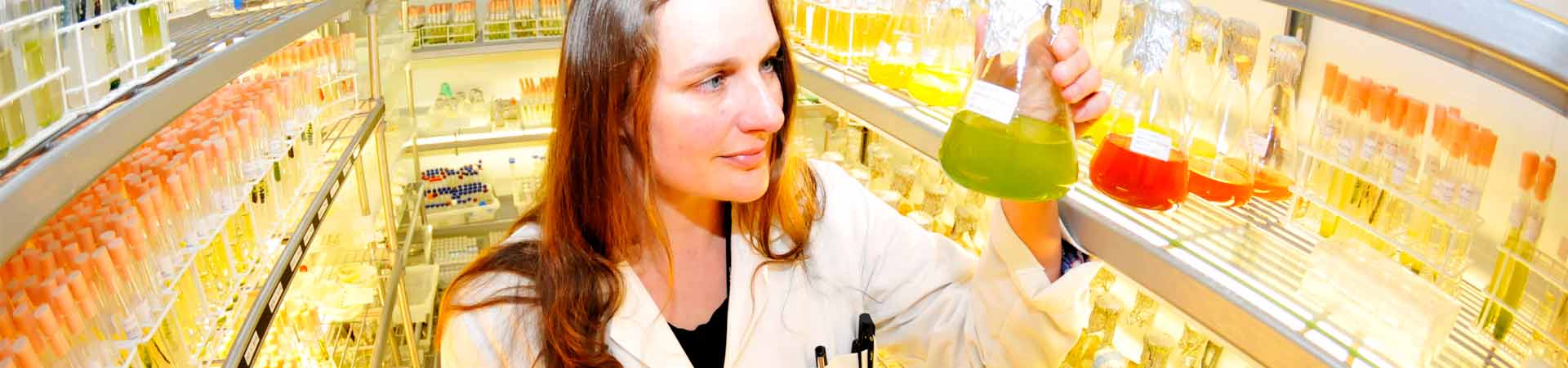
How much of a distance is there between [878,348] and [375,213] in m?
2.40

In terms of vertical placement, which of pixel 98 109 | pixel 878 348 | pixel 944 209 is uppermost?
pixel 98 109

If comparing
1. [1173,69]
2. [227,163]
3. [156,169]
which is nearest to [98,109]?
[156,169]

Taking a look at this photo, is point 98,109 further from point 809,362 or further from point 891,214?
point 891,214

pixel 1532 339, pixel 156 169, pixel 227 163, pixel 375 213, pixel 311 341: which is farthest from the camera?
pixel 375 213

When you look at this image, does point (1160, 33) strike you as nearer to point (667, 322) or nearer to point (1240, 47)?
point (1240, 47)

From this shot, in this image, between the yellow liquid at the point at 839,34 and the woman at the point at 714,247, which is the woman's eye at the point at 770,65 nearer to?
the woman at the point at 714,247

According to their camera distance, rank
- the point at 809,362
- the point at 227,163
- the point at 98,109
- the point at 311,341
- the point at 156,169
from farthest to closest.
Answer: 1. the point at 311,341
2. the point at 227,163
3. the point at 156,169
4. the point at 809,362
5. the point at 98,109

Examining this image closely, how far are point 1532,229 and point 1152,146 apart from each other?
15.4 inches

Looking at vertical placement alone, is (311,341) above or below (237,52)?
below

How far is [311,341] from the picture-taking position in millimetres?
2561

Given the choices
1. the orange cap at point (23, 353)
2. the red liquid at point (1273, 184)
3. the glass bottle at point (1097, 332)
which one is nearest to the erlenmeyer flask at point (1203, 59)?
the red liquid at point (1273, 184)

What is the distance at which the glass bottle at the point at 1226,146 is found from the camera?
122cm

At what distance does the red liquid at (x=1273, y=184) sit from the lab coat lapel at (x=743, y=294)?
747 mm

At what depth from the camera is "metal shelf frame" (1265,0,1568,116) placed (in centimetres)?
63
